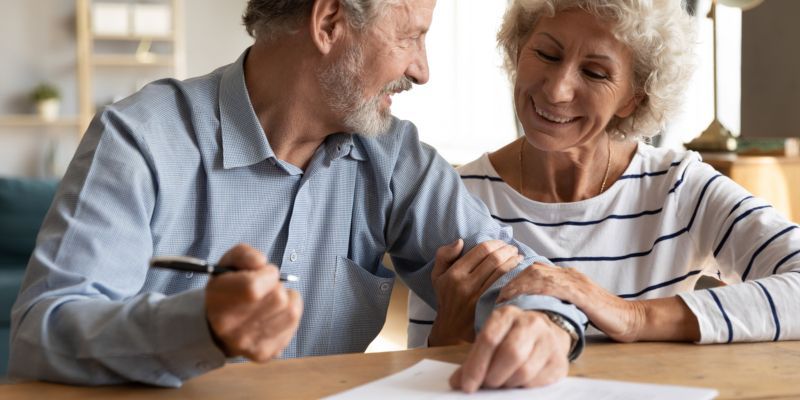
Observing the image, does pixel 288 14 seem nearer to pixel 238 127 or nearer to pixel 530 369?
pixel 238 127

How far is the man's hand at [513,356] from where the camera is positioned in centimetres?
115

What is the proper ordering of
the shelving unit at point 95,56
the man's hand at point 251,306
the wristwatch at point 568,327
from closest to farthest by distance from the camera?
the man's hand at point 251,306 < the wristwatch at point 568,327 < the shelving unit at point 95,56

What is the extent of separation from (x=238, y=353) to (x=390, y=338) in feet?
11.9

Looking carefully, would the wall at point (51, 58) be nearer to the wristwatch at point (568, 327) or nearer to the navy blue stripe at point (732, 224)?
the navy blue stripe at point (732, 224)

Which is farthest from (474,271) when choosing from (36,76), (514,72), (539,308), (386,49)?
(36,76)

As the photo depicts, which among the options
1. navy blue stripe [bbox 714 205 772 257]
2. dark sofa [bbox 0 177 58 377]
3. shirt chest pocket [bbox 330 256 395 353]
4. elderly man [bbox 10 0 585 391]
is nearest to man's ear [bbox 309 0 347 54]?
elderly man [bbox 10 0 585 391]

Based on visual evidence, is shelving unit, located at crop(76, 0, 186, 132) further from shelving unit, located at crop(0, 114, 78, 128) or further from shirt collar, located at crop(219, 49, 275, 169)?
shirt collar, located at crop(219, 49, 275, 169)

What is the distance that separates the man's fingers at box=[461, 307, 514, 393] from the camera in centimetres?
114

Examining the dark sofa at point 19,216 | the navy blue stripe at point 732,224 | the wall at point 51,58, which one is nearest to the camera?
the navy blue stripe at point 732,224

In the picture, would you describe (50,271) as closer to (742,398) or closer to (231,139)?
(231,139)

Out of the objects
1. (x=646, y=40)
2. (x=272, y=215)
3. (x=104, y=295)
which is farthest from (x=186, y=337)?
(x=646, y=40)

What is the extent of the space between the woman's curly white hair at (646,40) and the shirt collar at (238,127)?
0.74 metres

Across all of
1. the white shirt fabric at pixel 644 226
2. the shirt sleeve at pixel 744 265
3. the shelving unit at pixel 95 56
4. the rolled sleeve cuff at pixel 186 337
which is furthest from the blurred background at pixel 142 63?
the rolled sleeve cuff at pixel 186 337

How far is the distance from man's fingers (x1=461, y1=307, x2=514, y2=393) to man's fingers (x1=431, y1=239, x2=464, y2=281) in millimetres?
395
